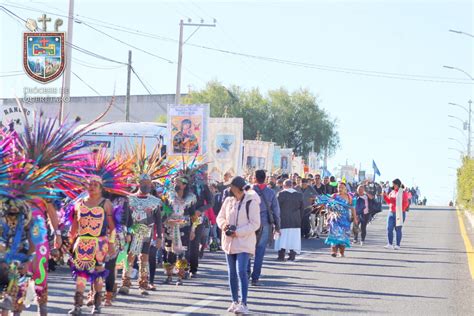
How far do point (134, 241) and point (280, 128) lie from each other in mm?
68704

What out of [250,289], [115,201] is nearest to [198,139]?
[250,289]

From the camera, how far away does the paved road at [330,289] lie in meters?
14.2

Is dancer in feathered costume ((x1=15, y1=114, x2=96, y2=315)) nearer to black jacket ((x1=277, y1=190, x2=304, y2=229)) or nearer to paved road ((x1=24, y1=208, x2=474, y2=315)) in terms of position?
paved road ((x1=24, y1=208, x2=474, y2=315))

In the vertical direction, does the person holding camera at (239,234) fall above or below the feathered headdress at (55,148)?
below

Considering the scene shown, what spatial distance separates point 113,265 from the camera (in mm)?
13375

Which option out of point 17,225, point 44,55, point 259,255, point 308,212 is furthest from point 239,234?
point 44,55

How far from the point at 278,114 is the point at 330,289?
6799cm

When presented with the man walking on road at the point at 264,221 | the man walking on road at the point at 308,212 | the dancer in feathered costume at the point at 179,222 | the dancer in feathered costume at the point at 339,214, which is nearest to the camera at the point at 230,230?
the dancer in feathered costume at the point at 179,222

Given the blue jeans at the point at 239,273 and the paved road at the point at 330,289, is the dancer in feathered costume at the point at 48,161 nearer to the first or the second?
the paved road at the point at 330,289

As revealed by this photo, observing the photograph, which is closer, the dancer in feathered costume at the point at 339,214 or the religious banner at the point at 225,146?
the dancer in feathered costume at the point at 339,214

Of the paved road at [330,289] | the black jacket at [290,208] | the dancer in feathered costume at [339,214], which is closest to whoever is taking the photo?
the paved road at [330,289]

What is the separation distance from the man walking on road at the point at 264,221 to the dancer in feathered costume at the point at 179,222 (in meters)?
1.05

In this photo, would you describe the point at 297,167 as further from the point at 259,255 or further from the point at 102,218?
the point at 102,218

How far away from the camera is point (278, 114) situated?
84.8 m
